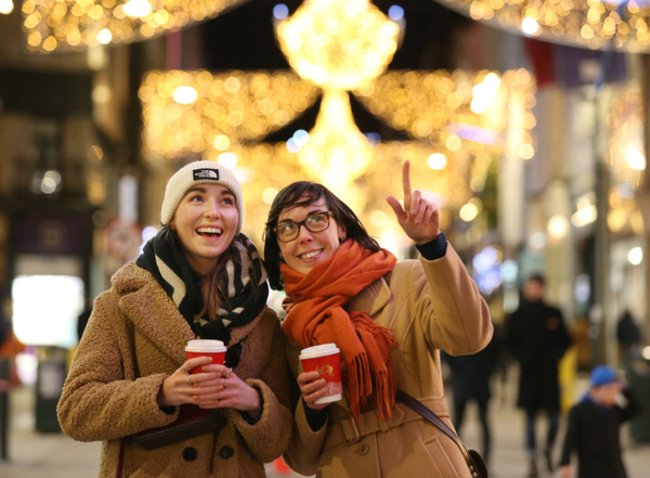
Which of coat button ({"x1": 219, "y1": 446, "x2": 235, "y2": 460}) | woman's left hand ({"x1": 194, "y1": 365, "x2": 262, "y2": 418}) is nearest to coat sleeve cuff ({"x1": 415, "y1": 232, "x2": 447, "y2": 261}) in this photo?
woman's left hand ({"x1": 194, "y1": 365, "x2": 262, "y2": 418})

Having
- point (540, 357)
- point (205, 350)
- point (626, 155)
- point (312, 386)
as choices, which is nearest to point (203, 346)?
point (205, 350)

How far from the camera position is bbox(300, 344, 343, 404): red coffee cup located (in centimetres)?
296

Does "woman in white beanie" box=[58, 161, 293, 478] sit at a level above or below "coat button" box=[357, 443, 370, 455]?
above

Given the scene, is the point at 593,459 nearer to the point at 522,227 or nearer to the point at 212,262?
the point at 212,262

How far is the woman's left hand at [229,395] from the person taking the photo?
2842 millimetres

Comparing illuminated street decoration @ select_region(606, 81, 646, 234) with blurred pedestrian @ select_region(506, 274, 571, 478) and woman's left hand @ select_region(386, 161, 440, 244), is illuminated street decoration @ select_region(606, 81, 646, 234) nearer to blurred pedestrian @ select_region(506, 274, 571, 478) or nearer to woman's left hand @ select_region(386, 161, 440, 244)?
blurred pedestrian @ select_region(506, 274, 571, 478)

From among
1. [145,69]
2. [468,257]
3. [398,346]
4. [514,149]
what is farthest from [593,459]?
[468,257]

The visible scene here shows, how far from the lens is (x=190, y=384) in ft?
9.37

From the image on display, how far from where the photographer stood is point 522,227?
26.4 m

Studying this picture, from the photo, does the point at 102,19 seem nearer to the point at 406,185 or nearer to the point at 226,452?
the point at 406,185

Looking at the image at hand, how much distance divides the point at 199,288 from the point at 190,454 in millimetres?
616

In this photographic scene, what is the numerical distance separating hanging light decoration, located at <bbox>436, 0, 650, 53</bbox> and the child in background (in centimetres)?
368

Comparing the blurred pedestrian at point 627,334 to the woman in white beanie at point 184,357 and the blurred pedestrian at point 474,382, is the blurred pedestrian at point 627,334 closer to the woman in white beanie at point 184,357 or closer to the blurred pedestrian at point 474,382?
the blurred pedestrian at point 474,382

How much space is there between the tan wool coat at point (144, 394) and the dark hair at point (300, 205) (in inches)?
16.6
